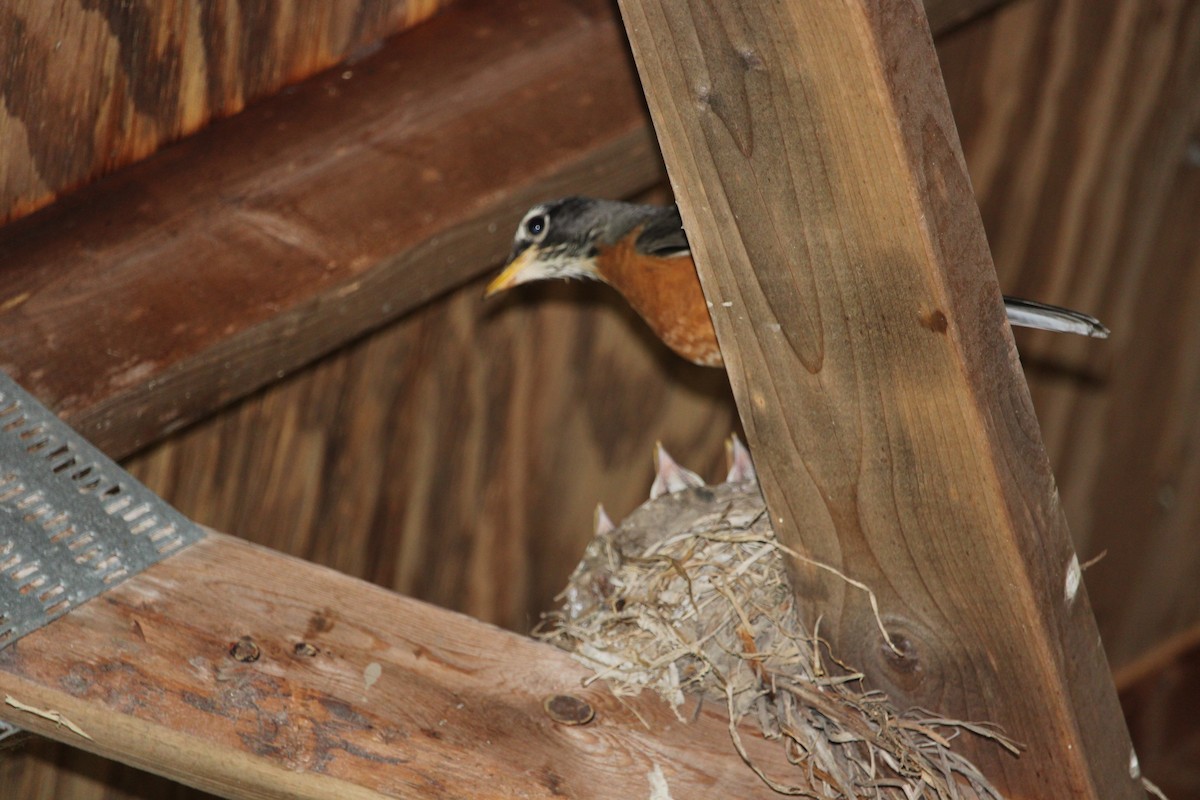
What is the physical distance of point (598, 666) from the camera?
1.82 meters

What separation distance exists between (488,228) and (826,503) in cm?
105

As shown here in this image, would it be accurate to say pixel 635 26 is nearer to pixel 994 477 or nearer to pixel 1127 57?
pixel 994 477

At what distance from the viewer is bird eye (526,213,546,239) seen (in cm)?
262

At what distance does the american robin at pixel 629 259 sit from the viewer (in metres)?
2.69

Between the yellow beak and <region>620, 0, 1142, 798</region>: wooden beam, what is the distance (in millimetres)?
1164

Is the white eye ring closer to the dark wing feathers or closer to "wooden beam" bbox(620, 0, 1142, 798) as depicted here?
the dark wing feathers

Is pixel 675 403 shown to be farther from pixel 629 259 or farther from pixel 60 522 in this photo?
pixel 60 522

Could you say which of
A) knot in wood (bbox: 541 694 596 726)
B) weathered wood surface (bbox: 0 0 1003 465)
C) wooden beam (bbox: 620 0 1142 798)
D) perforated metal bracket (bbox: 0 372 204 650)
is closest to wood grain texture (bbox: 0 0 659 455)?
weathered wood surface (bbox: 0 0 1003 465)

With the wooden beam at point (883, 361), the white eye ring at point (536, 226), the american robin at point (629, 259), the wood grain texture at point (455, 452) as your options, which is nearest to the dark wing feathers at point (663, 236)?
the american robin at point (629, 259)

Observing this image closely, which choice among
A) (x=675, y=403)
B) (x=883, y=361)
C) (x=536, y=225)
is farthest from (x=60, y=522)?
(x=675, y=403)

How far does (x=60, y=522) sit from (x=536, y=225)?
3.93 feet

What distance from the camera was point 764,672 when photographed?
1.80 meters

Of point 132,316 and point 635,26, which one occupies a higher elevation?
point 635,26

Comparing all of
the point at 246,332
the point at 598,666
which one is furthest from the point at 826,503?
the point at 246,332
